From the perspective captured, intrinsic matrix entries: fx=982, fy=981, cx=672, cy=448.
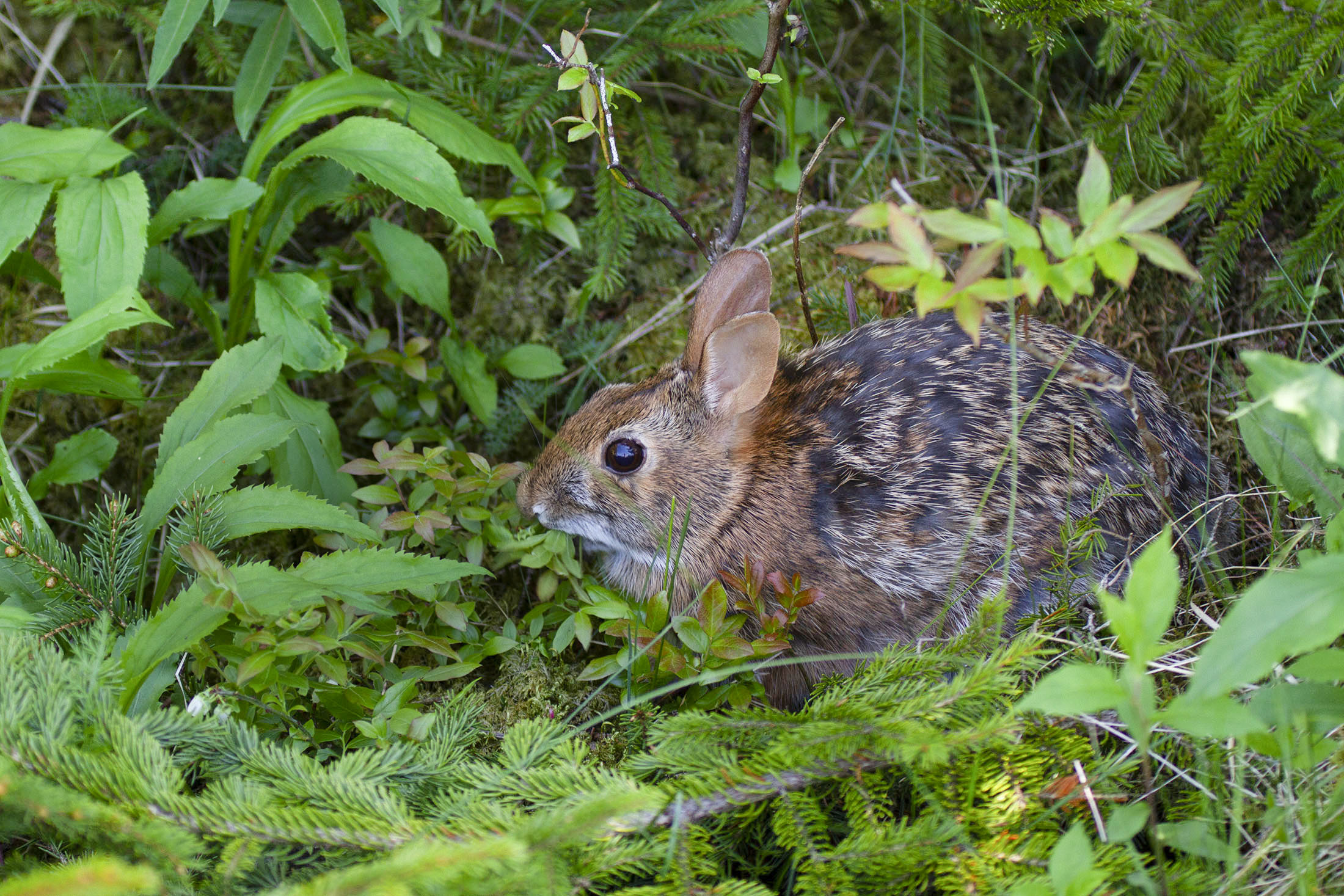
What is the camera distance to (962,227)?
2094 millimetres

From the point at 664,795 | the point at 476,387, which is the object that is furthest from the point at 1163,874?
the point at 476,387

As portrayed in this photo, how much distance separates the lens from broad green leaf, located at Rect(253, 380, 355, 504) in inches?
146

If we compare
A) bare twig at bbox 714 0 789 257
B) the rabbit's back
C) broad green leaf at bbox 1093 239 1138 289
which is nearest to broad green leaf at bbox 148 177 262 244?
bare twig at bbox 714 0 789 257

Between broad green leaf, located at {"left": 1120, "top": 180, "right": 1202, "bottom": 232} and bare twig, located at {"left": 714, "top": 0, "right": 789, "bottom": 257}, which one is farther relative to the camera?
bare twig, located at {"left": 714, "top": 0, "right": 789, "bottom": 257}

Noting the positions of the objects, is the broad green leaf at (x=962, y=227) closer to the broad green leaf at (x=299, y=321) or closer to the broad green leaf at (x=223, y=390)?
the broad green leaf at (x=223, y=390)

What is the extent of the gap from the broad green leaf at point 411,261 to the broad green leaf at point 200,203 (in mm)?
510

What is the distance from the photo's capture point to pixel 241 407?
12.3 feet

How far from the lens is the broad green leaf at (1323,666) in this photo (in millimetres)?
1985

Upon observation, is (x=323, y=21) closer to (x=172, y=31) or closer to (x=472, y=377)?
(x=172, y=31)

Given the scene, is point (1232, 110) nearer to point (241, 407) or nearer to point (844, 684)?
point (844, 684)

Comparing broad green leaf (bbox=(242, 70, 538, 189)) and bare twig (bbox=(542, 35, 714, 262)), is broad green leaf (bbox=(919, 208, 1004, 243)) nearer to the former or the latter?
Answer: bare twig (bbox=(542, 35, 714, 262))

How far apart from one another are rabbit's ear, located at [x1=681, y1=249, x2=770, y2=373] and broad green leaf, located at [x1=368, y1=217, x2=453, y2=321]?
1081 mm

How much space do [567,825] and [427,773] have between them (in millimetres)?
732

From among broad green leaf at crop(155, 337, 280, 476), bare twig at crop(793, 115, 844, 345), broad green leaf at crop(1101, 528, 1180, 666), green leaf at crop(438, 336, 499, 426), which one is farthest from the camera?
green leaf at crop(438, 336, 499, 426)
